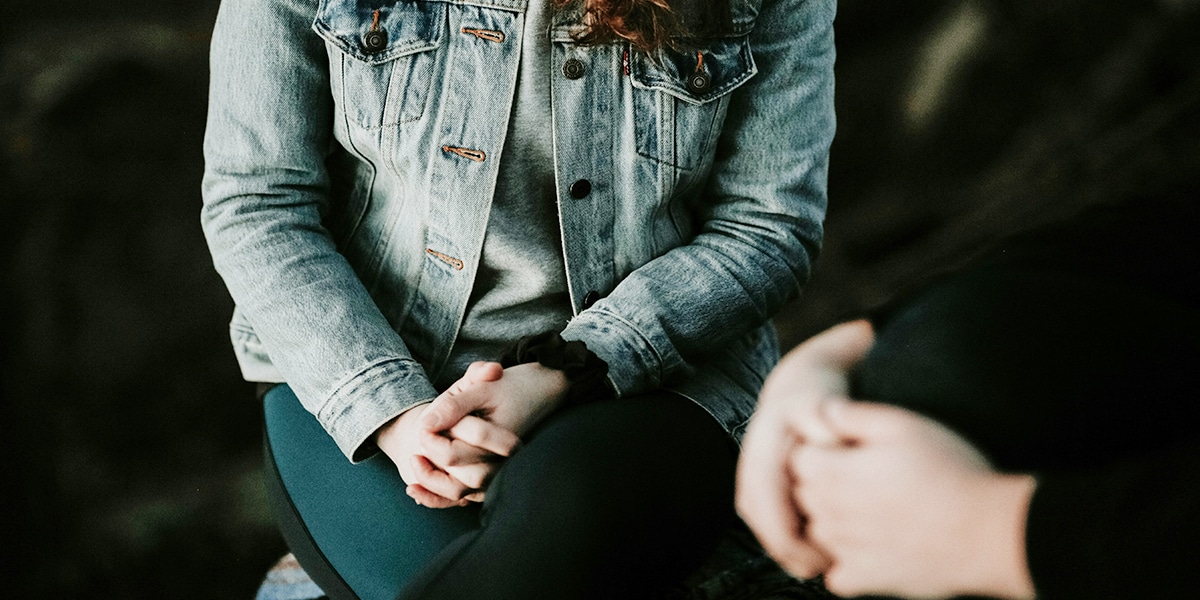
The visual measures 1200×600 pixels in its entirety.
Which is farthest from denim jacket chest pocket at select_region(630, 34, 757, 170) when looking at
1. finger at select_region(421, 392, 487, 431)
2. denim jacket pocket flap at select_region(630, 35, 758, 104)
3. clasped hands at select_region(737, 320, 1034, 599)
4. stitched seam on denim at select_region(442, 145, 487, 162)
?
clasped hands at select_region(737, 320, 1034, 599)

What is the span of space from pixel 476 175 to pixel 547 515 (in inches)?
10.0

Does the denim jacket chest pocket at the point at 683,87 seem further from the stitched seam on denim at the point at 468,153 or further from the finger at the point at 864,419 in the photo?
the finger at the point at 864,419

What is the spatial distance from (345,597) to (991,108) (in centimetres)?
54

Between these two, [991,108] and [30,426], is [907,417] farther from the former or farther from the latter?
[30,426]

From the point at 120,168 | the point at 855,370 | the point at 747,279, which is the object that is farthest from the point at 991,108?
the point at 120,168

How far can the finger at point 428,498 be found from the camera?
583mm

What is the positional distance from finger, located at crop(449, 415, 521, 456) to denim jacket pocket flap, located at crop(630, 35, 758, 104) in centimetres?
26

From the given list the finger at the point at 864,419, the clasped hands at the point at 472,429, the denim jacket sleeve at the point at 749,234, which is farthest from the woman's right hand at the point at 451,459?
the finger at the point at 864,419

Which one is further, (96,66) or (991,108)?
(96,66)

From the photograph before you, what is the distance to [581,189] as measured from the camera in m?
0.65

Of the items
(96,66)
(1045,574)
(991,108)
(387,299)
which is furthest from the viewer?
(96,66)

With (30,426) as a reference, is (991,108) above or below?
above

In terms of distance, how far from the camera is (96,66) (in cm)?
83

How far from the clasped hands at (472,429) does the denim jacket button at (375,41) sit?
0.76 ft
